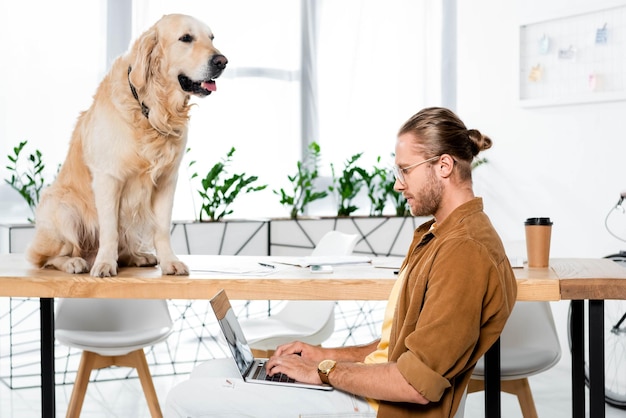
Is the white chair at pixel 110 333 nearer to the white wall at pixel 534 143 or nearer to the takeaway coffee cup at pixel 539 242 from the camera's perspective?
the takeaway coffee cup at pixel 539 242

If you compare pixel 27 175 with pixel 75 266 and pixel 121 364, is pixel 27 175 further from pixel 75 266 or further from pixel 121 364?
pixel 75 266

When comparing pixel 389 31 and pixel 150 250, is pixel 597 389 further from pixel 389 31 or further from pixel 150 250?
pixel 389 31

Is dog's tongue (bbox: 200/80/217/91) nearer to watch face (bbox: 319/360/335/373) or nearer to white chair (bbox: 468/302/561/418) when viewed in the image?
watch face (bbox: 319/360/335/373)

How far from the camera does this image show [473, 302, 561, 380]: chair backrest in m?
2.51

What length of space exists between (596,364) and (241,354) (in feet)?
2.86

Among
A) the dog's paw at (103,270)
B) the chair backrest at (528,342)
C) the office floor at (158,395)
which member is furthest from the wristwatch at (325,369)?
the office floor at (158,395)

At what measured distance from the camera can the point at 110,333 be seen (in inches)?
113

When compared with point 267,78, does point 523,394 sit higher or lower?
lower

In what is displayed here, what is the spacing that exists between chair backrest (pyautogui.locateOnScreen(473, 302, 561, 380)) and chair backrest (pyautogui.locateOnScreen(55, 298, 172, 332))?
4.35 ft

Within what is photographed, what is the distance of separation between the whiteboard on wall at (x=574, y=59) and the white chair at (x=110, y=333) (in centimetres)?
252

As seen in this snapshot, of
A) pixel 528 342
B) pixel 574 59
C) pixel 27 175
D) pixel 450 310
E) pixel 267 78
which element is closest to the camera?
pixel 450 310

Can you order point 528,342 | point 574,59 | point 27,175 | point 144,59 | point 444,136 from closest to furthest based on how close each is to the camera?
point 444,136, point 144,59, point 528,342, point 27,175, point 574,59

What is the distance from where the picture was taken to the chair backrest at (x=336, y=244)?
120 inches

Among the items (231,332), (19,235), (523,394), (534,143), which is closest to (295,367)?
(231,332)
